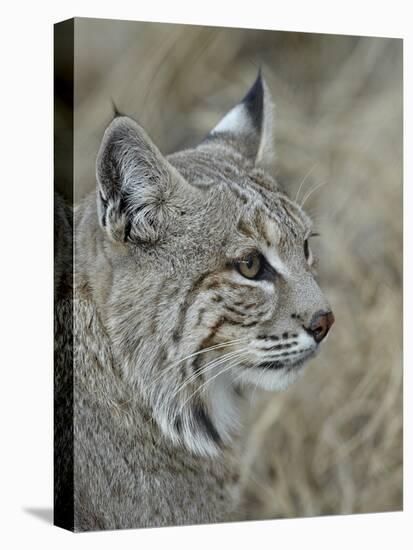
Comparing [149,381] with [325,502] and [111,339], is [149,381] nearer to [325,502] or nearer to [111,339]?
[111,339]

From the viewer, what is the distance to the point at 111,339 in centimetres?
645

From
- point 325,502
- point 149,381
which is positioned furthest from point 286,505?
point 149,381

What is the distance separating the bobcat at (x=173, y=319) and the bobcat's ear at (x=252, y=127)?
1.16 feet

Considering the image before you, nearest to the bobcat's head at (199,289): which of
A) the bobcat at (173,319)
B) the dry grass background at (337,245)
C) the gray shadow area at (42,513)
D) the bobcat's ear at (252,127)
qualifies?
the bobcat at (173,319)

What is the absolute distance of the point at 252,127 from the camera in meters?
7.17

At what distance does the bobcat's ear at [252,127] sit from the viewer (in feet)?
23.3

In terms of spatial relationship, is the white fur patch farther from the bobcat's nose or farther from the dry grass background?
the bobcat's nose

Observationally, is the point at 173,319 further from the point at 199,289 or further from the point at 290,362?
the point at 290,362

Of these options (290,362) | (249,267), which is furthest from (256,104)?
(290,362)

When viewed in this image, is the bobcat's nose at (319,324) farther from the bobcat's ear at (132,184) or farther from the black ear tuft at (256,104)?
the black ear tuft at (256,104)

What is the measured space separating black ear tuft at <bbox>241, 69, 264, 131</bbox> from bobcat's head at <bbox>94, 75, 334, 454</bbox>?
668 mm

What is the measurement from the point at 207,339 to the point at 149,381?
1.31 ft

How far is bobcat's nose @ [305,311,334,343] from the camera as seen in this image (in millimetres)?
6484

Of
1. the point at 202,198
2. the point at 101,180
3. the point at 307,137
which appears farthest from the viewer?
the point at 307,137
